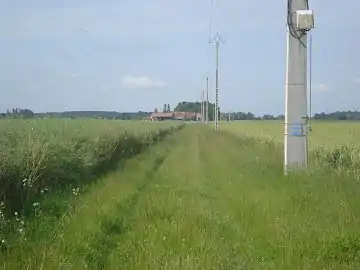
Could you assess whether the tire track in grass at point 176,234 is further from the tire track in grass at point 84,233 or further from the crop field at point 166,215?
the tire track in grass at point 84,233

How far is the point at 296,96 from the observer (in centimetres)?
1678

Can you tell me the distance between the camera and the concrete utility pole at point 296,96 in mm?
16766

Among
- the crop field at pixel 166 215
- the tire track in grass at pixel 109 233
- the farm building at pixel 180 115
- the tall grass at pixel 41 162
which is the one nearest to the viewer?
the crop field at pixel 166 215

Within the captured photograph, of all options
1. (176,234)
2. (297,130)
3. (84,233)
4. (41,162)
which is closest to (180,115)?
(297,130)

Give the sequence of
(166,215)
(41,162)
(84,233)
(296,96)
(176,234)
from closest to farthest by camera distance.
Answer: (176,234) < (84,233) < (166,215) < (41,162) < (296,96)

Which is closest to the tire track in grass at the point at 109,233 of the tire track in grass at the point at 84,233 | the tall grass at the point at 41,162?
the tire track in grass at the point at 84,233

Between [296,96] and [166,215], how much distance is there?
7.82 meters

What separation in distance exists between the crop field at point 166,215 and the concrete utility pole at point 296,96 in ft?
3.33

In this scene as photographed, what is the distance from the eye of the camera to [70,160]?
15.4m

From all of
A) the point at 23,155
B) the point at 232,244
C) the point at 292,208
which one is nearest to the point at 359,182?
the point at 292,208

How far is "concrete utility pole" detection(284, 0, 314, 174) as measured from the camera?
16.8 meters

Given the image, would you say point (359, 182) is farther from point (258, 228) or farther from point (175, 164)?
point (175, 164)

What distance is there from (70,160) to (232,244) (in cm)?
830

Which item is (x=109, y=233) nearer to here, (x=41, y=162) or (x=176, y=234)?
(x=176, y=234)
